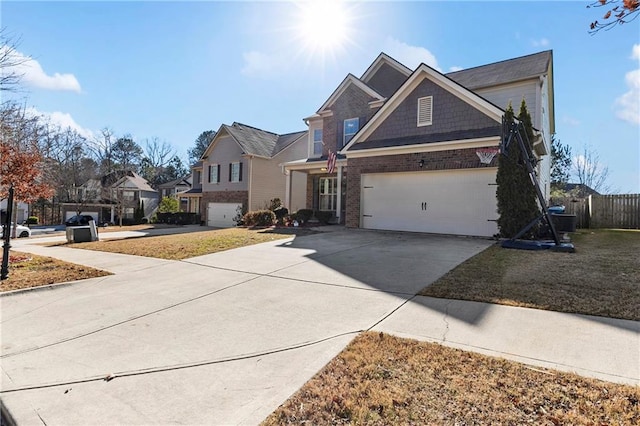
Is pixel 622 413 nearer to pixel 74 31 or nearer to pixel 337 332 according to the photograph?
pixel 337 332

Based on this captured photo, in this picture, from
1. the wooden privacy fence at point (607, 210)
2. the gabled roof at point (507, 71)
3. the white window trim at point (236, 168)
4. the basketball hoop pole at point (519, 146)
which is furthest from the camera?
the white window trim at point (236, 168)

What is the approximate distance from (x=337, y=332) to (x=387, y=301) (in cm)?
133

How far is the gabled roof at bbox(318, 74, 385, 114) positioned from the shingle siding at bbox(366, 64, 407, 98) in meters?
1.79

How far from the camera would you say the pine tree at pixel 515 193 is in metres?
10.7

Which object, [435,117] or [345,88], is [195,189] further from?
[435,117]

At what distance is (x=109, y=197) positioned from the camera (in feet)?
114

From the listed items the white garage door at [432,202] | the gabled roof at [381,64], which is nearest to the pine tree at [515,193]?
the white garage door at [432,202]

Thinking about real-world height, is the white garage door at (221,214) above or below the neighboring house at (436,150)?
below

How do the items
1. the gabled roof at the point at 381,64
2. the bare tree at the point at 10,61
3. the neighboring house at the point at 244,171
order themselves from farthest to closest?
the neighboring house at the point at 244,171 → the gabled roof at the point at 381,64 → the bare tree at the point at 10,61

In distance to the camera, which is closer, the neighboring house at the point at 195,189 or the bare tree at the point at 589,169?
the bare tree at the point at 589,169

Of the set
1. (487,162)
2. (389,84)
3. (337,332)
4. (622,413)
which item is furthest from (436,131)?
(622,413)

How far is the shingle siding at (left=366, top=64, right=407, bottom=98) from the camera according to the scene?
65.6 feet

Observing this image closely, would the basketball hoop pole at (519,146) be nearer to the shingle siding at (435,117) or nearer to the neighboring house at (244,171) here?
the shingle siding at (435,117)

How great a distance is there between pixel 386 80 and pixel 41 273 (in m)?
19.3
